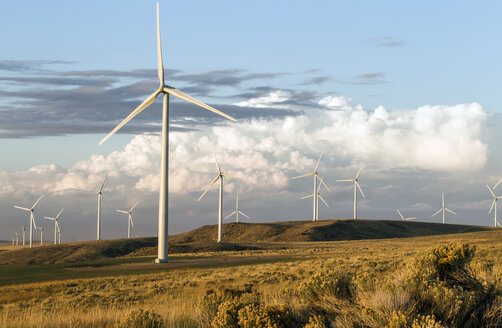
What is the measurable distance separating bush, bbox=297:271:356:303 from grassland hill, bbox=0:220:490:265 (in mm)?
80950

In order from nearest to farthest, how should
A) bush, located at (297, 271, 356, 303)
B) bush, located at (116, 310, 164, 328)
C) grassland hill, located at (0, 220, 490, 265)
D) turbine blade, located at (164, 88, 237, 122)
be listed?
bush, located at (116, 310, 164, 328) → bush, located at (297, 271, 356, 303) → turbine blade, located at (164, 88, 237, 122) → grassland hill, located at (0, 220, 490, 265)

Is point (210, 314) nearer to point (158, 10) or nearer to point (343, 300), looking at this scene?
point (343, 300)

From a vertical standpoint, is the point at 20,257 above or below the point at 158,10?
below

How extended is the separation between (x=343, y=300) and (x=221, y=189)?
87439 millimetres

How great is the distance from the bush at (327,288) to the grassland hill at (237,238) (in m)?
81.0

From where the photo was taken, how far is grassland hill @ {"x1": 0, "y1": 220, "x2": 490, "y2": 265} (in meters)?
100

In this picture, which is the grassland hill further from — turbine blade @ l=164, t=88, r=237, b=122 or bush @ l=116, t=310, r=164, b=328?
bush @ l=116, t=310, r=164, b=328

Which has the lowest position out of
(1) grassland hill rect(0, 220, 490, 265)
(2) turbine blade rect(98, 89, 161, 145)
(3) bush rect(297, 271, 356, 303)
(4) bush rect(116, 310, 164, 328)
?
(1) grassland hill rect(0, 220, 490, 265)

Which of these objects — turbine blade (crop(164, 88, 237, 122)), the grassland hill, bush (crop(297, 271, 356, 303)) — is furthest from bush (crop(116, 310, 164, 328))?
the grassland hill

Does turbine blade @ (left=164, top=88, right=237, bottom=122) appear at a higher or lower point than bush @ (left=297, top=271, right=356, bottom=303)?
higher

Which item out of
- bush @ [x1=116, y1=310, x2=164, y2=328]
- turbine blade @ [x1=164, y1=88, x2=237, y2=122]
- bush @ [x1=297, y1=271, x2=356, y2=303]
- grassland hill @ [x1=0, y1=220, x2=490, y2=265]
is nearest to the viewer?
bush @ [x1=116, y1=310, x2=164, y2=328]

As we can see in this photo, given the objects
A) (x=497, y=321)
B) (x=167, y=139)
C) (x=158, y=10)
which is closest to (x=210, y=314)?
(x=497, y=321)

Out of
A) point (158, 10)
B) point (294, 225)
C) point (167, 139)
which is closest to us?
point (167, 139)

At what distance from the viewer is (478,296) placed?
52.3 ft
